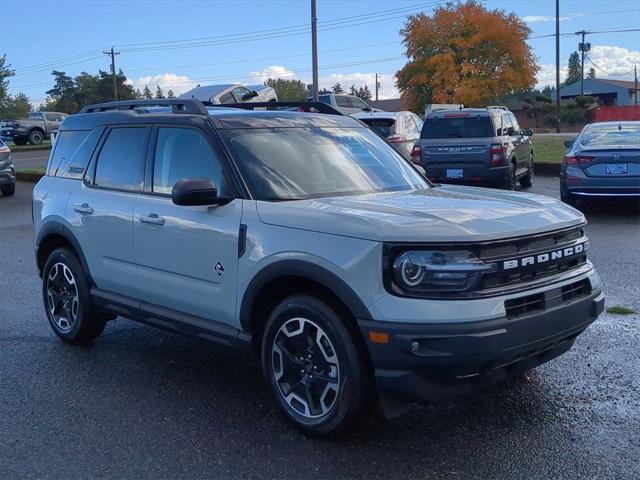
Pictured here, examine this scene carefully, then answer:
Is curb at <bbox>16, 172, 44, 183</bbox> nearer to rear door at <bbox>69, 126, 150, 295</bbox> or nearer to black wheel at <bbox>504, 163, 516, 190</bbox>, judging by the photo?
black wheel at <bbox>504, 163, 516, 190</bbox>

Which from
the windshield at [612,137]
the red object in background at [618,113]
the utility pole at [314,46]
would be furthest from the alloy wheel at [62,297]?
the red object in background at [618,113]

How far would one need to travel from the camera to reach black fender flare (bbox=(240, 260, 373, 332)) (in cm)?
373

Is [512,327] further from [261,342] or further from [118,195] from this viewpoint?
[118,195]

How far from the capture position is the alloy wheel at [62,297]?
5910 mm

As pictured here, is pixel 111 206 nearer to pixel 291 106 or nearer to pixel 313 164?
pixel 313 164

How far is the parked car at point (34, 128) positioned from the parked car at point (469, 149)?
111ft

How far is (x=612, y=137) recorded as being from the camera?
39.2 feet

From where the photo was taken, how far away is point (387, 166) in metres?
5.29

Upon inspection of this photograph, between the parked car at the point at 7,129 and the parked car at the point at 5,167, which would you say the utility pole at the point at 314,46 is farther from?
the parked car at the point at 7,129

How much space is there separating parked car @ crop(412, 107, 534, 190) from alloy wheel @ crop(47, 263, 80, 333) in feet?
30.5

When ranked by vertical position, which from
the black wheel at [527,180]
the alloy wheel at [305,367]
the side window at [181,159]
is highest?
the side window at [181,159]

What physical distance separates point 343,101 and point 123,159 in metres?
20.7

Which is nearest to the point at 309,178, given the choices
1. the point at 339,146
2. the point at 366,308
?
the point at 339,146

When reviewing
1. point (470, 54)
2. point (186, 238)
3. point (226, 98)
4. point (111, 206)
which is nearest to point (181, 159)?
point (186, 238)
